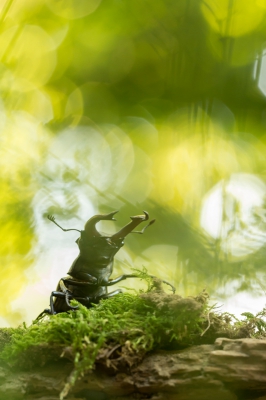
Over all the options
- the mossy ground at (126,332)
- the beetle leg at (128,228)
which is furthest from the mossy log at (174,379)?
the beetle leg at (128,228)

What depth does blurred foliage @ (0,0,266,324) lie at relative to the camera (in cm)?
320

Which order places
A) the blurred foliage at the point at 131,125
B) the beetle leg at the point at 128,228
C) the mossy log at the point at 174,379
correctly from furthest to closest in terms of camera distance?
the blurred foliage at the point at 131,125 → the beetle leg at the point at 128,228 → the mossy log at the point at 174,379

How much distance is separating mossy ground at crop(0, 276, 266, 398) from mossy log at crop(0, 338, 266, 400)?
4 centimetres

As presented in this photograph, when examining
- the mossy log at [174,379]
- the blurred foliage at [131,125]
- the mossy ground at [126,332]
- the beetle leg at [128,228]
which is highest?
the blurred foliage at [131,125]

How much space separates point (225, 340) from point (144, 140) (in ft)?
8.92

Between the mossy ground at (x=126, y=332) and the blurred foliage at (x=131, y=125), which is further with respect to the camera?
the blurred foliage at (x=131, y=125)

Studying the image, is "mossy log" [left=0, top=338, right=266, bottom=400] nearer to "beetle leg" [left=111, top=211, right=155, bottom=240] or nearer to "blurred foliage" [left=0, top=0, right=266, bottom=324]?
"beetle leg" [left=111, top=211, right=155, bottom=240]

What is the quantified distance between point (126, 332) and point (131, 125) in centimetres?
283

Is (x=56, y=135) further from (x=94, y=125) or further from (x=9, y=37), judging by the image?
(x=9, y=37)

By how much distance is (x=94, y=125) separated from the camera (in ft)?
12.5

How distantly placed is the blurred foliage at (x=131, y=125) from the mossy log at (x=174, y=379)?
1822mm

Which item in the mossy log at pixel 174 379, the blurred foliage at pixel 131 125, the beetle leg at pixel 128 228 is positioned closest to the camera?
the mossy log at pixel 174 379

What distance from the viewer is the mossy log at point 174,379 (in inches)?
43.0

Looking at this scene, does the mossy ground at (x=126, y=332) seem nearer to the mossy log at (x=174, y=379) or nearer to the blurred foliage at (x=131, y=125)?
the mossy log at (x=174, y=379)
